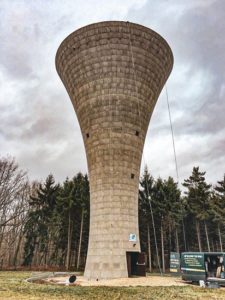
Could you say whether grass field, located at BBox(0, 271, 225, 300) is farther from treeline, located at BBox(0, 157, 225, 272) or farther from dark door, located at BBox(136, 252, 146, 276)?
treeline, located at BBox(0, 157, 225, 272)

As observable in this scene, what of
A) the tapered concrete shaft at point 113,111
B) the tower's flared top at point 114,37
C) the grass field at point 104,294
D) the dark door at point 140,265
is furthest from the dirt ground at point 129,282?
the tower's flared top at point 114,37

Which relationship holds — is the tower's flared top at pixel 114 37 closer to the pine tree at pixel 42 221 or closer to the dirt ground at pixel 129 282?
the dirt ground at pixel 129 282

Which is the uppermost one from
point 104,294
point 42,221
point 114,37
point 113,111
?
point 114,37

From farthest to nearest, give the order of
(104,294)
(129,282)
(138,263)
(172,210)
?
(172,210) → (138,263) → (129,282) → (104,294)

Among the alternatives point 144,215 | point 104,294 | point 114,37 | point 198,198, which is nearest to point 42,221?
point 144,215

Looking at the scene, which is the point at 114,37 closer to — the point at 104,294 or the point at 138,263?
the point at 138,263

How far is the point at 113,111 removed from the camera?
2244 centimetres

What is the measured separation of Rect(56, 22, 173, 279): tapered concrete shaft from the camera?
2102 cm

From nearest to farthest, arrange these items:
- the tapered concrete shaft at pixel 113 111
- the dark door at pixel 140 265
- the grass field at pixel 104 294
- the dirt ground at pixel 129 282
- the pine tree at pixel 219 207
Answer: the grass field at pixel 104 294 → the dirt ground at pixel 129 282 → the tapered concrete shaft at pixel 113 111 → the dark door at pixel 140 265 → the pine tree at pixel 219 207

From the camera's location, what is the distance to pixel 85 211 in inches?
1538

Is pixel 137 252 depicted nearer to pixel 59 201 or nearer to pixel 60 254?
pixel 59 201

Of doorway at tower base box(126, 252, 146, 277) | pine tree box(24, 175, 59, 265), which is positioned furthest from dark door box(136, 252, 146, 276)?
pine tree box(24, 175, 59, 265)

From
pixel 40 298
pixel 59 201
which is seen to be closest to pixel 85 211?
pixel 59 201

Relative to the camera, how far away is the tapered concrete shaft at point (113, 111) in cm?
2102
